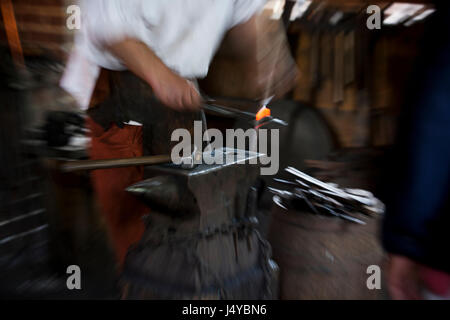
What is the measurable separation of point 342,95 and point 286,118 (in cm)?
57

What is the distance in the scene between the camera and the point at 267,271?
0.77 metres

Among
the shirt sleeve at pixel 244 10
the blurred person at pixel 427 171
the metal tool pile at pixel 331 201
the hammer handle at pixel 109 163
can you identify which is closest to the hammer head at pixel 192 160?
the hammer handle at pixel 109 163

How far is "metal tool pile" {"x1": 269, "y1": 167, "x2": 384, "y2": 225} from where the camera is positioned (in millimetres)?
834

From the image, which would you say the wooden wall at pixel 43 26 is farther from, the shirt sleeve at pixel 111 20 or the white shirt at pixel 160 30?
the shirt sleeve at pixel 111 20

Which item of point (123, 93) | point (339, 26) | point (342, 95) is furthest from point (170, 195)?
point (339, 26)

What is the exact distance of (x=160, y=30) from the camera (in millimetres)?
873

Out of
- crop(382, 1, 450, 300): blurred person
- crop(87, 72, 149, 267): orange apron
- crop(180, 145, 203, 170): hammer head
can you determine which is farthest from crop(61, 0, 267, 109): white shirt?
crop(382, 1, 450, 300): blurred person

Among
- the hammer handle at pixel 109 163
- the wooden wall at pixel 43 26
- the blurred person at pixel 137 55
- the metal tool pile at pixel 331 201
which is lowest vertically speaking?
the metal tool pile at pixel 331 201

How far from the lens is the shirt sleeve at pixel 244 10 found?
3.42ft

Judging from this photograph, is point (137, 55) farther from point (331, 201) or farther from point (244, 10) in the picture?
point (331, 201)

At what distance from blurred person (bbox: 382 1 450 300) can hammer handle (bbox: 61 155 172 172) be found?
563mm

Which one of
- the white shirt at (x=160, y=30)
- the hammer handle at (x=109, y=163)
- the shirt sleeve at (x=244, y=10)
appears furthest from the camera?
the shirt sleeve at (x=244, y=10)

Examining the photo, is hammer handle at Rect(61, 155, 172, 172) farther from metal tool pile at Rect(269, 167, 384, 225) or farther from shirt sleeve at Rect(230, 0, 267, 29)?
shirt sleeve at Rect(230, 0, 267, 29)
